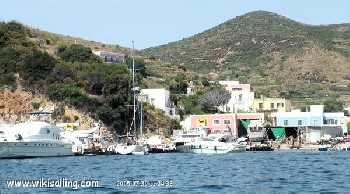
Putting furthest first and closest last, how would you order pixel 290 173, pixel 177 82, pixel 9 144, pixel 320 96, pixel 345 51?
pixel 345 51 → pixel 320 96 → pixel 177 82 → pixel 9 144 → pixel 290 173

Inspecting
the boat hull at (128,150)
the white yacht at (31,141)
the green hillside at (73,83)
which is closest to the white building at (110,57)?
the green hillside at (73,83)

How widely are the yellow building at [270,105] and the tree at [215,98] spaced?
505 cm

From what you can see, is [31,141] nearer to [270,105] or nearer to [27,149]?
[27,149]

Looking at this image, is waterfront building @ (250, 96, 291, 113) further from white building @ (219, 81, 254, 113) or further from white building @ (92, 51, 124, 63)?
white building @ (92, 51, 124, 63)

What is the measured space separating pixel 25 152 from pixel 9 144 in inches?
75.1

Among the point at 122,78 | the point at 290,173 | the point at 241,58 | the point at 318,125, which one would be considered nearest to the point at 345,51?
the point at 241,58

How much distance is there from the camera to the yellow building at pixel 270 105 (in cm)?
12538

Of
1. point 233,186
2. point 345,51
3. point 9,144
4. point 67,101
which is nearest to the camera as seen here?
point 233,186

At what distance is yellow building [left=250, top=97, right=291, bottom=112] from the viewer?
125375mm

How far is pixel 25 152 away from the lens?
243ft

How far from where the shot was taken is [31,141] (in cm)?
7444

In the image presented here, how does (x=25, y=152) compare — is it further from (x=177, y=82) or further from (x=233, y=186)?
(x=177, y=82)

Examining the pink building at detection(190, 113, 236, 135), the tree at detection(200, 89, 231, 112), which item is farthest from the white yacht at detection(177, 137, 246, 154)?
the tree at detection(200, 89, 231, 112)

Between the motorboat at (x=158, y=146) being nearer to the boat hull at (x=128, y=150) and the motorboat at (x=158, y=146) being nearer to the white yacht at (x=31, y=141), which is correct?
the boat hull at (x=128, y=150)
